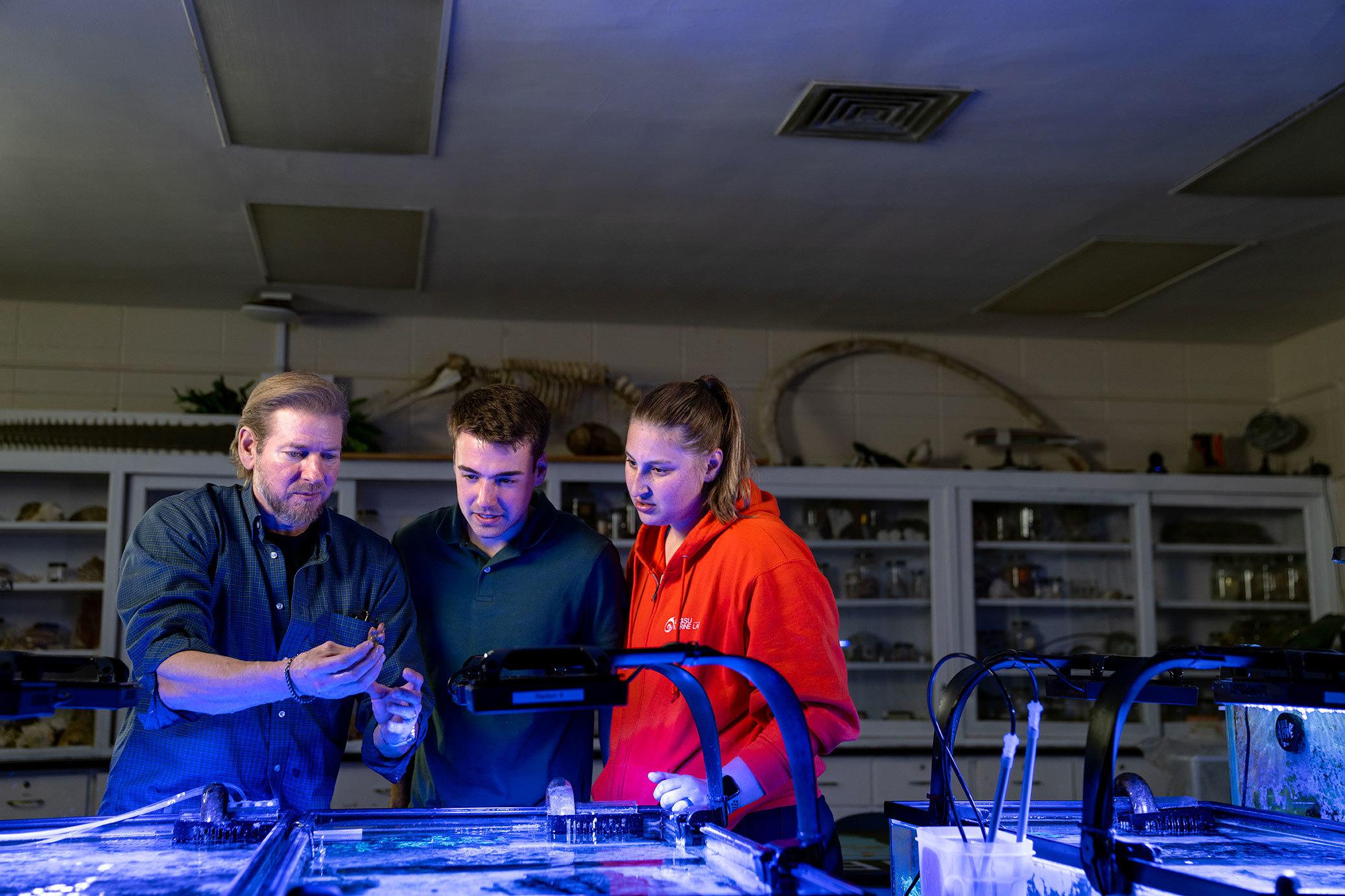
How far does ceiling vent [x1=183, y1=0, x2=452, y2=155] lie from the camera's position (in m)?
2.52

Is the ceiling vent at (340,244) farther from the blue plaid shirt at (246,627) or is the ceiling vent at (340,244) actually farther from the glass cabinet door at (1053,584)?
the glass cabinet door at (1053,584)

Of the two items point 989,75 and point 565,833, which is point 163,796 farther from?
point 989,75

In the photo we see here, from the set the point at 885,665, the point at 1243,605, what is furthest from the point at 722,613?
the point at 1243,605

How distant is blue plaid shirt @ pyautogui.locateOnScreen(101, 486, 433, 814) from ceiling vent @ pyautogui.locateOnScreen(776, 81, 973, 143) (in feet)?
5.72

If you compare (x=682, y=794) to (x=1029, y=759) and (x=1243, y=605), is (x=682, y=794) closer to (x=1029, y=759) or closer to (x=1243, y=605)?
(x=1029, y=759)

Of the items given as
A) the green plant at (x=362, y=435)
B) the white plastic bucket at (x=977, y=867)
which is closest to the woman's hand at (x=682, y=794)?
the white plastic bucket at (x=977, y=867)

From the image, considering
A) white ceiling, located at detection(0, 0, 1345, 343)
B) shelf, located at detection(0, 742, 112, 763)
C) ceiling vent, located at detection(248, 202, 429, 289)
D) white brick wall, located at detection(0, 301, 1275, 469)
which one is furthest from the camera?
white brick wall, located at detection(0, 301, 1275, 469)

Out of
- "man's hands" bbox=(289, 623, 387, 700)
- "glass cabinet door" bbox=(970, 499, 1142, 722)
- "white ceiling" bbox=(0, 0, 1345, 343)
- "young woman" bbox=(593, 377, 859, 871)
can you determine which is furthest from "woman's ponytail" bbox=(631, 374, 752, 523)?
"glass cabinet door" bbox=(970, 499, 1142, 722)

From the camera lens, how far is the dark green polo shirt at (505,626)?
2074mm

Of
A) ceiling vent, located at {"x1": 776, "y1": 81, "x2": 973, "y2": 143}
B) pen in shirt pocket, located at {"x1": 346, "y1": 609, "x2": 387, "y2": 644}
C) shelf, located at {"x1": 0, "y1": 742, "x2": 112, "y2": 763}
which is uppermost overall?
ceiling vent, located at {"x1": 776, "y1": 81, "x2": 973, "y2": 143}

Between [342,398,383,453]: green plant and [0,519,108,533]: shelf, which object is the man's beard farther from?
[0,519,108,533]: shelf

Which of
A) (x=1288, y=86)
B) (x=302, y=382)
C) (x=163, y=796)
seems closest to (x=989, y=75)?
(x=1288, y=86)

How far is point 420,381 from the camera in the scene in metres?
5.16

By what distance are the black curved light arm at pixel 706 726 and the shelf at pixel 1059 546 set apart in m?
3.93
